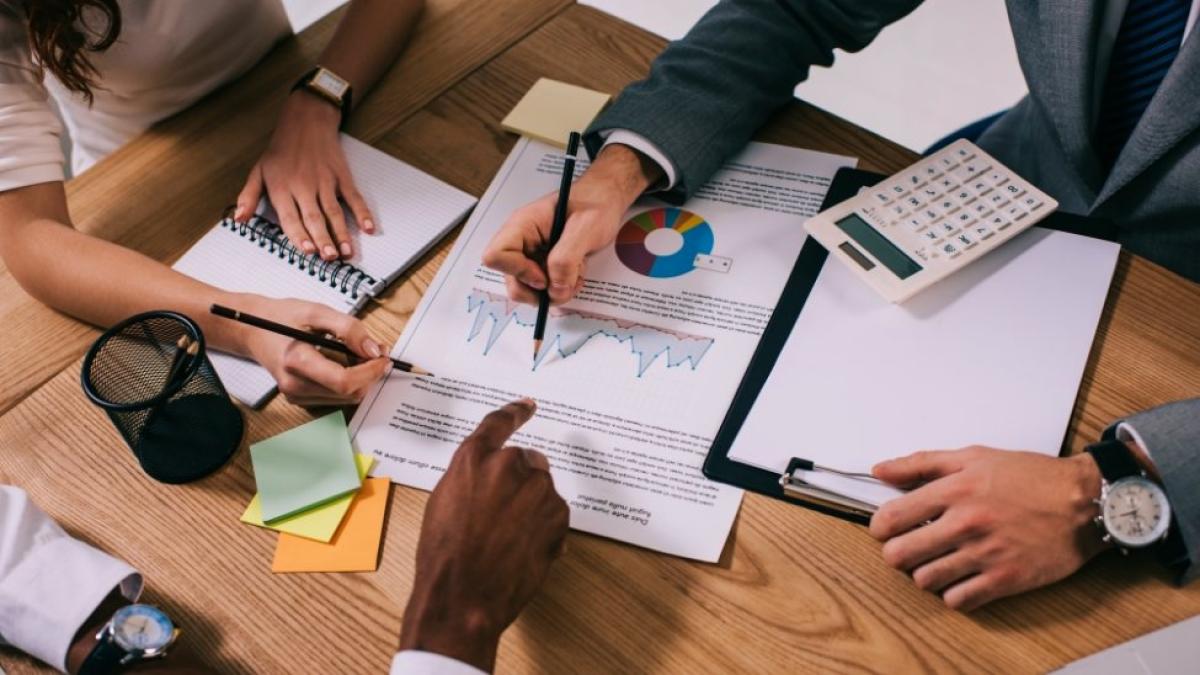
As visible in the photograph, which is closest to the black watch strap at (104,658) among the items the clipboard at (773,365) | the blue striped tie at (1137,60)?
the clipboard at (773,365)

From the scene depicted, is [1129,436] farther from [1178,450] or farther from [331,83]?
[331,83]

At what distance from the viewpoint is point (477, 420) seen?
2.58ft

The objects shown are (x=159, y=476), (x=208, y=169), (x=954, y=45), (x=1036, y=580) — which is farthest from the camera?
(x=954, y=45)

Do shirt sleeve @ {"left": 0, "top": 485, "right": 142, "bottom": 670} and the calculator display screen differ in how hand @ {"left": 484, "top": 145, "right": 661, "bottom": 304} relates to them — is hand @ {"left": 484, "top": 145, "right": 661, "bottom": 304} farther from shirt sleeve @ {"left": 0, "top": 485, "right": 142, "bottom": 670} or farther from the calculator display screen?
shirt sleeve @ {"left": 0, "top": 485, "right": 142, "bottom": 670}

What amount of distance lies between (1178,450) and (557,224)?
56 centimetres

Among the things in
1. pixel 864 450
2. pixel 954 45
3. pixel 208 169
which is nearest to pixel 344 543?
pixel 864 450

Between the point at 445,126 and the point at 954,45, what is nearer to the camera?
the point at 445,126

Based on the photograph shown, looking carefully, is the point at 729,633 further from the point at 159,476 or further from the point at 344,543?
the point at 159,476

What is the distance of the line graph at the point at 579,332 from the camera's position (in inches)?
31.7

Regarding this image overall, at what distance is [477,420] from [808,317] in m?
0.32

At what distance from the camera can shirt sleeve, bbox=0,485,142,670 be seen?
681mm

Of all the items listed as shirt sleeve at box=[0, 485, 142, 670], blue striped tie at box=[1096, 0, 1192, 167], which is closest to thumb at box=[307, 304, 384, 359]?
shirt sleeve at box=[0, 485, 142, 670]

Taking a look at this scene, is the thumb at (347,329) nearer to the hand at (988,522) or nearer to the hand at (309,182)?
the hand at (309,182)

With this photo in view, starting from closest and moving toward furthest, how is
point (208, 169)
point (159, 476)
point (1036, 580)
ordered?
point (1036, 580) → point (159, 476) → point (208, 169)
